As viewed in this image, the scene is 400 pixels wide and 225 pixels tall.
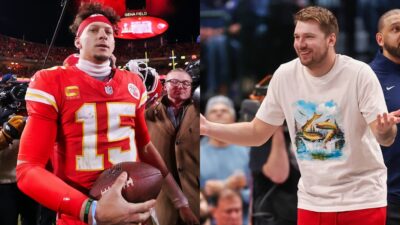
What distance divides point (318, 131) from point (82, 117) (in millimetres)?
1038

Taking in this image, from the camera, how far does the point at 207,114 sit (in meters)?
3.35

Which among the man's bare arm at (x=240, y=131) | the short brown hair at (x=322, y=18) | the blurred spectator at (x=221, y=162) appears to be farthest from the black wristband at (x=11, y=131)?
the short brown hair at (x=322, y=18)

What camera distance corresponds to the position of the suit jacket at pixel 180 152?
280 centimetres

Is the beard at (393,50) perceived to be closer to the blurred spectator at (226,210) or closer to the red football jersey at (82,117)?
the blurred spectator at (226,210)

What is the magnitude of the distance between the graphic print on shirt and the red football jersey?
0.78 m

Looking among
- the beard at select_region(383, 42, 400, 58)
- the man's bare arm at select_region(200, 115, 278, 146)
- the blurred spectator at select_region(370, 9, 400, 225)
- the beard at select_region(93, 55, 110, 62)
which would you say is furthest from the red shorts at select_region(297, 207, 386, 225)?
the beard at select_region(93, 55, 110, 62)

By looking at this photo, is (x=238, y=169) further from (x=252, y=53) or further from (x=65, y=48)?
(x=65, y=48)

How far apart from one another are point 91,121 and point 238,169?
1074mm

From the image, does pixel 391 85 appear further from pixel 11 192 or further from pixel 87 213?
pixel 11 192

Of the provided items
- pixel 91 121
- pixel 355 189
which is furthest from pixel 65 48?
pixel 355 189

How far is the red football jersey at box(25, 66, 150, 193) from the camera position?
2.50 m

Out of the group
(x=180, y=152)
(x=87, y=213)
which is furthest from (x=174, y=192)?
(x=87, y=213)

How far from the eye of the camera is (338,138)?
250 cm

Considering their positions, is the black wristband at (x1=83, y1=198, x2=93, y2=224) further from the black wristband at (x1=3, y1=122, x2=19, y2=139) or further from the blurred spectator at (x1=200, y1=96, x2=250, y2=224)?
the blurred spectator at (x1=200, y1=96, x2=250, y2=224)
